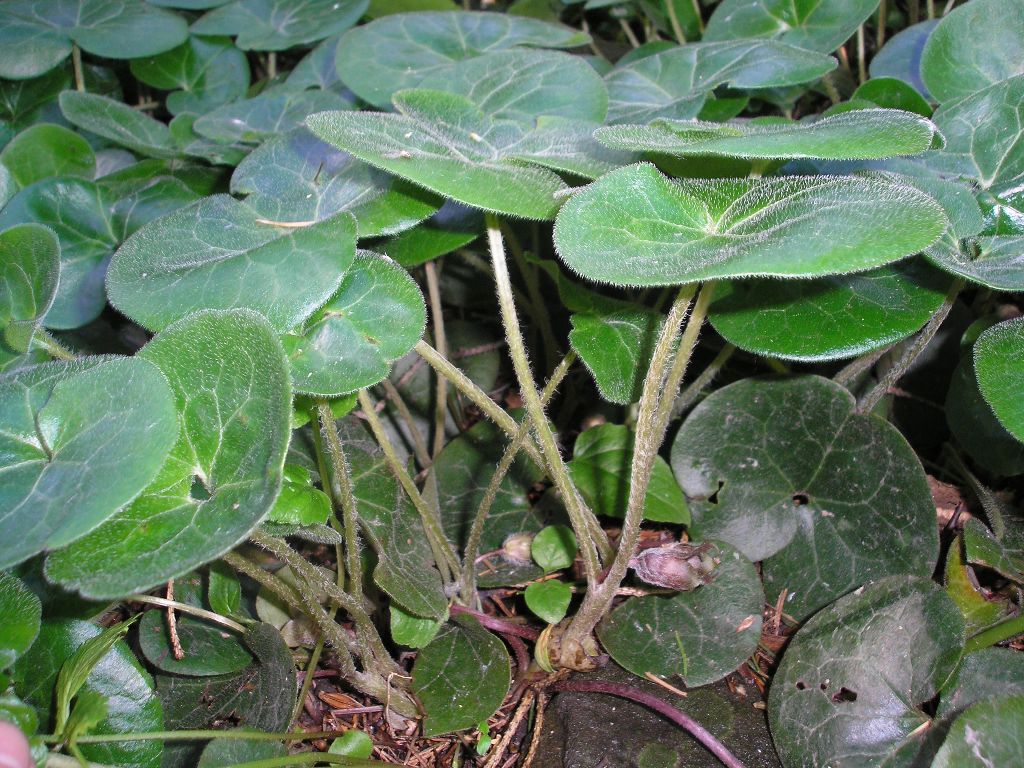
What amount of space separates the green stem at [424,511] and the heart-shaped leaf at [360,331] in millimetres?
126

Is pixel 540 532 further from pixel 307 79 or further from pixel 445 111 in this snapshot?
pixel 307 79


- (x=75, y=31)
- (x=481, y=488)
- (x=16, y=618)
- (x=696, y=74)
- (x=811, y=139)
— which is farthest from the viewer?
(x=75, y=31)

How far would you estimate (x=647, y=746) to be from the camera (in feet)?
3.05

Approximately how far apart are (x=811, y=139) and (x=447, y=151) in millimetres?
395

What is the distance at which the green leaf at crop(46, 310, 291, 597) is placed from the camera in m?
0.59

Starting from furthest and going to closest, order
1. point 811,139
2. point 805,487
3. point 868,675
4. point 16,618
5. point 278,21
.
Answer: point 278,21 < point 805,487 < point 868,675 < point 16,618 < point 811,139

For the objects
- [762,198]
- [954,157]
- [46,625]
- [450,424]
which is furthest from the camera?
[450,424]

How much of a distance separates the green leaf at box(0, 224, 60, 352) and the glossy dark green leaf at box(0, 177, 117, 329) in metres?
0.26

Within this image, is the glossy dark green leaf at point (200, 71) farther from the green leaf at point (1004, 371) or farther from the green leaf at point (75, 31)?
the green leaf at point (1004, 371)

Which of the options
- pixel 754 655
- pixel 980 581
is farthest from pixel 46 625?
pixel 980 581

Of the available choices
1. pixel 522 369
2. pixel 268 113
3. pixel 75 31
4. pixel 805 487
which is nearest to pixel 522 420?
pixel 522 369

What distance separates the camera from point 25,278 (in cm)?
94

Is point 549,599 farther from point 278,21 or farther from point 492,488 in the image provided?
point 278,21

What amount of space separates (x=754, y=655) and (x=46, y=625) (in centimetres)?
92
